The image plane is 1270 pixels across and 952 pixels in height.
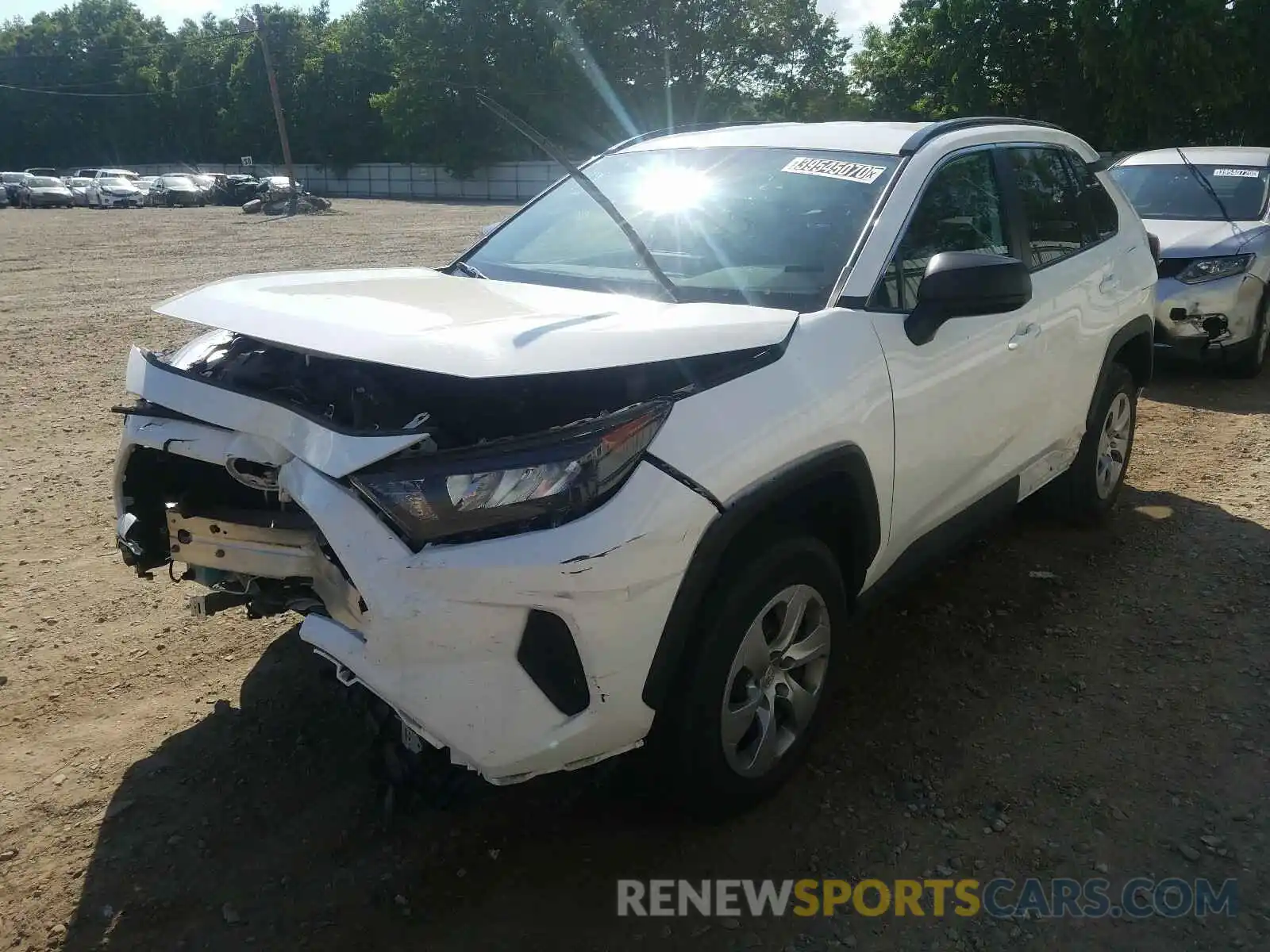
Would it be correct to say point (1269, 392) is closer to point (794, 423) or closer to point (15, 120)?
point (794, 423)

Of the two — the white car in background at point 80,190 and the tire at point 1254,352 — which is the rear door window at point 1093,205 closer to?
the tire at point 1254,352

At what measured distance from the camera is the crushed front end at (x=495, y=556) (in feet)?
6.82

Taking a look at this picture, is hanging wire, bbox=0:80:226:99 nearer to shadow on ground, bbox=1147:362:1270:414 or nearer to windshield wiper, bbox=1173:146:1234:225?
windshield wiper, bbox=1173:146:1234:225

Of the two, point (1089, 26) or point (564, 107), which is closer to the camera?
point (1089, 26)

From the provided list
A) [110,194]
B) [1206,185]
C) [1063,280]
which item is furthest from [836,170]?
[110,194]

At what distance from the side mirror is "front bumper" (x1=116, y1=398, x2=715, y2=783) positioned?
1.09 meters

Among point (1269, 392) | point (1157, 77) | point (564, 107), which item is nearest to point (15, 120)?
point (564, 107)

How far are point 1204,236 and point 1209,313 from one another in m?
0.75

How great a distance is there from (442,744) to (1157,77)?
28.3 metres

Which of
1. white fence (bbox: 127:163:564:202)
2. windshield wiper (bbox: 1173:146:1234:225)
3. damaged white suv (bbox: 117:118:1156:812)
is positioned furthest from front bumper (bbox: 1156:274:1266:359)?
white fence (bbox: 127:163:564:202)

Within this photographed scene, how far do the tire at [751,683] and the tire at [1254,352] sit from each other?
20.8 feet

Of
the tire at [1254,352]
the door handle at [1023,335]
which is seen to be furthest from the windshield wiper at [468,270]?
the tire at [1254,352]

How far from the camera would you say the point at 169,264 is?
16.6 m

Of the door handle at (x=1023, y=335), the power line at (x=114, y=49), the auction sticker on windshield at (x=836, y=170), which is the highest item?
the power line at (x=114, y=49)
